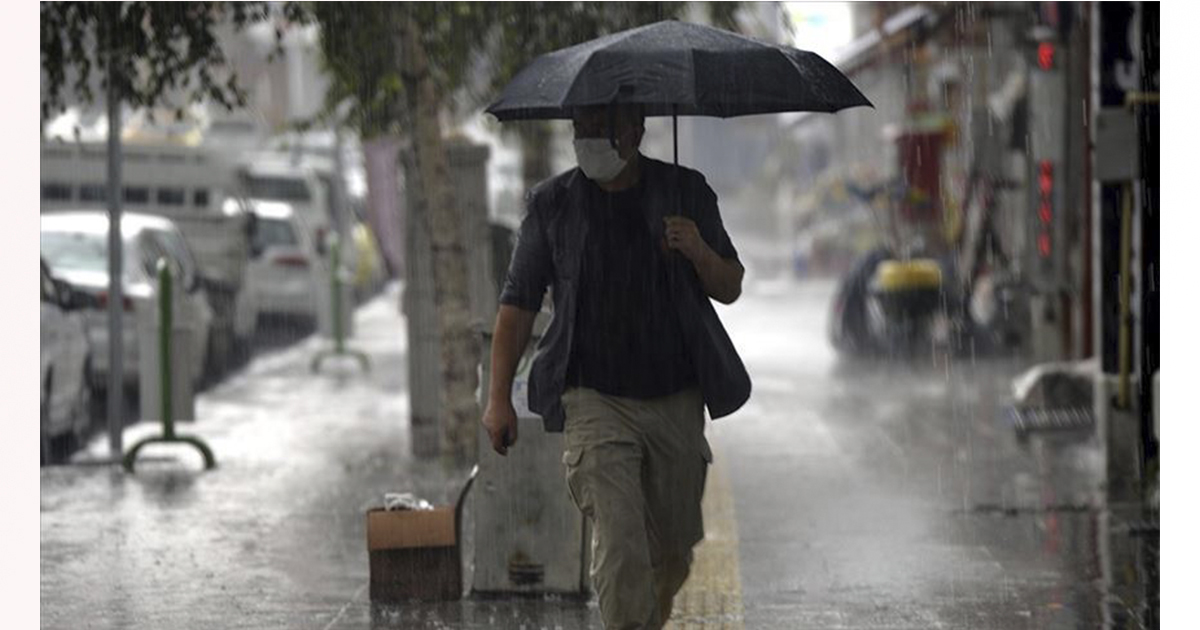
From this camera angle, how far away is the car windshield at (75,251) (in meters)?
19.0

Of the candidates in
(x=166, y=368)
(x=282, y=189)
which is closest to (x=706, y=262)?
(x=166, y=368)

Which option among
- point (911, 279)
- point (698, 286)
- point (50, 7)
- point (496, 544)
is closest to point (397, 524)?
point (496, 544)

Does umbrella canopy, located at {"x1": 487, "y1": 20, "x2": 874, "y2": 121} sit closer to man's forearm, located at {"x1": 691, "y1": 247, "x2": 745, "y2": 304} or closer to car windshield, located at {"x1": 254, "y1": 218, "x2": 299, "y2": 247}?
man's forearm, located at {"x1": 691, "y1": 247, "x2": 745, "y2": 304}

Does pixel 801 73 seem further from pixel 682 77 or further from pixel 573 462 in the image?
pixel 573 462

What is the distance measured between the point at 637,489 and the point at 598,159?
0.92 meters

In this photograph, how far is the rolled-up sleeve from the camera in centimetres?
704

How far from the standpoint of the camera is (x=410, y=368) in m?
14.9

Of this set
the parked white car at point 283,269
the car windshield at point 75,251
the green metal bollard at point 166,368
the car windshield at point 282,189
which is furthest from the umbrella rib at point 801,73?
the car windshield at point 282,189

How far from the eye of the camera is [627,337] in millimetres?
6953

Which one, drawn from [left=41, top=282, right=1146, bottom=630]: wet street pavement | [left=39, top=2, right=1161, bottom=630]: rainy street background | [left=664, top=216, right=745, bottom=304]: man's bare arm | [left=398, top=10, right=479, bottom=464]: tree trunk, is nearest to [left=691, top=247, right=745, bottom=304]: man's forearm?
[left=664, top=216, right=745, bottom=304]: man's bare arm

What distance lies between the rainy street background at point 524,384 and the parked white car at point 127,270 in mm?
53

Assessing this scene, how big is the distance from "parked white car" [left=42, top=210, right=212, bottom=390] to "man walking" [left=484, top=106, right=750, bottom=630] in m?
8.25

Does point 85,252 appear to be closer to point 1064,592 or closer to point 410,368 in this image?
point 410,368
